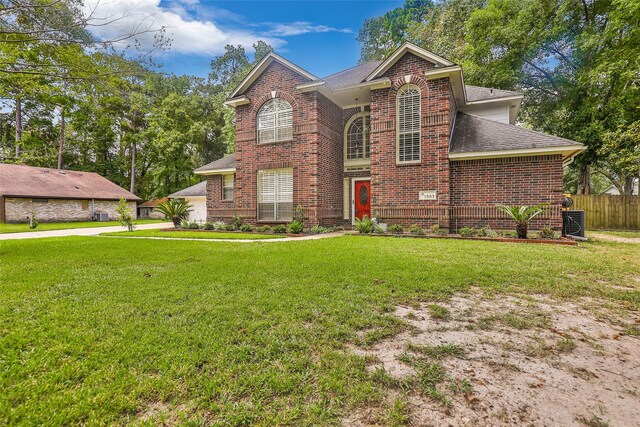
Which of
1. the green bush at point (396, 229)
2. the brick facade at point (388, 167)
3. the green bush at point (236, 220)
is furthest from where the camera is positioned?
the green bush at point (236, 220)

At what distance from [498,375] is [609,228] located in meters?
19.6

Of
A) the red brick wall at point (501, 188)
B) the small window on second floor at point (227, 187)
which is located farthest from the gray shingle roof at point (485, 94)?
the small window on second floor at point (227, 187)

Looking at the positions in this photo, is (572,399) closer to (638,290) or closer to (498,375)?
(498,375)

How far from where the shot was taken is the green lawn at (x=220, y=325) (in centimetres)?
186

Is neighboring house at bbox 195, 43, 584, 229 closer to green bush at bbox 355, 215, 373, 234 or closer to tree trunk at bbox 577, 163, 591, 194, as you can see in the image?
green bush at bbox 355, 215, 373, 234

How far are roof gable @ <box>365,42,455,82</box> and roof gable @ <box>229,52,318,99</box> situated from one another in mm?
2696

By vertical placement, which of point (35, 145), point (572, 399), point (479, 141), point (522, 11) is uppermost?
point (522, 11)

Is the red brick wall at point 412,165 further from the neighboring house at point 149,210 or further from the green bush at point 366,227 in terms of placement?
the neighboring house at point 149,210

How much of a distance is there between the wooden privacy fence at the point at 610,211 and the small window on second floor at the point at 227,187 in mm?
18620

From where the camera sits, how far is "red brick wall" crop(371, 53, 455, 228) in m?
11.4

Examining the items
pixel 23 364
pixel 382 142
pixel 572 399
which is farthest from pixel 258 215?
pixel 572 399

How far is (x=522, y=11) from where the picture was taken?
54.4 feet

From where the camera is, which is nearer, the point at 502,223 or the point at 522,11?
the point at 502,223

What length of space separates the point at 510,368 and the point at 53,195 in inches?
1256
